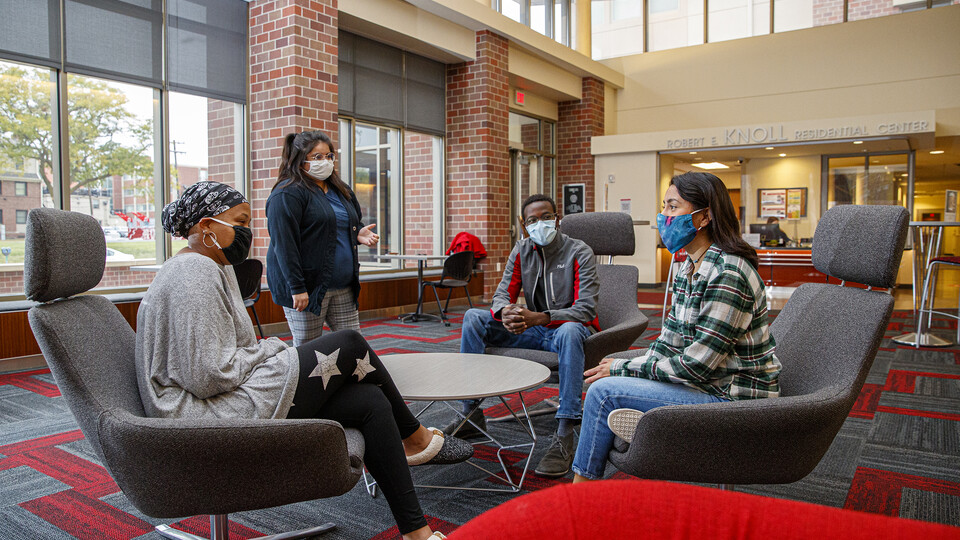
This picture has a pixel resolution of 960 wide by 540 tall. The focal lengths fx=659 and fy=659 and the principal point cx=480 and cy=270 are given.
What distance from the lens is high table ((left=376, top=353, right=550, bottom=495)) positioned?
2236 mm

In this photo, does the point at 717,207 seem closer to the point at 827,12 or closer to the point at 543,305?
the point at 543,305

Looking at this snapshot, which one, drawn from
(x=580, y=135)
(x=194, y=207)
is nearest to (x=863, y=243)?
(x=194, y=207)

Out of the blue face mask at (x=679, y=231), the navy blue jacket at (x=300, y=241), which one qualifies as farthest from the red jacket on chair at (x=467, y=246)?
the blue face mask at (x=679, y=231)

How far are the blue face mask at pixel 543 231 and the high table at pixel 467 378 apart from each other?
0.73 metres

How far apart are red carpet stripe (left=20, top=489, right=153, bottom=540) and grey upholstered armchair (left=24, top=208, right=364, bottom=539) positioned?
792 mm

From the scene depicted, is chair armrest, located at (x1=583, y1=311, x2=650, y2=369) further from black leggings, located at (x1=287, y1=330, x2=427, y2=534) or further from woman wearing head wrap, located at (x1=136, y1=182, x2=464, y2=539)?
black leggings, located at (x1=287, y1=330, x2=427, y2=534)

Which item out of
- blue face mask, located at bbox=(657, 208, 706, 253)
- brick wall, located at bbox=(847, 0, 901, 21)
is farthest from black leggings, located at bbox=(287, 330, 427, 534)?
brick wall, located at bbox=(847, 0, 901, 21)

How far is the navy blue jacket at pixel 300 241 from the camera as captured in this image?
2.91m

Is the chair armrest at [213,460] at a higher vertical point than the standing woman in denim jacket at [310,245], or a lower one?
lower

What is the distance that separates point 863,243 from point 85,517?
8.73 ft

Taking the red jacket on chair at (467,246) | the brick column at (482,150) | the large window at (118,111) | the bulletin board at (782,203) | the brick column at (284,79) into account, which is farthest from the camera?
the bulletin board at (782,203)

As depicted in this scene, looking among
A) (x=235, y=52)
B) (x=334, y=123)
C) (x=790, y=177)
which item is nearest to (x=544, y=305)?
(x=334, y=123)

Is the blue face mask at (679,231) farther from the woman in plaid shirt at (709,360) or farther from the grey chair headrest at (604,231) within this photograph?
the grey chair headrest at (604,231)

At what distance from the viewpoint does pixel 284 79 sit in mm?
6191
